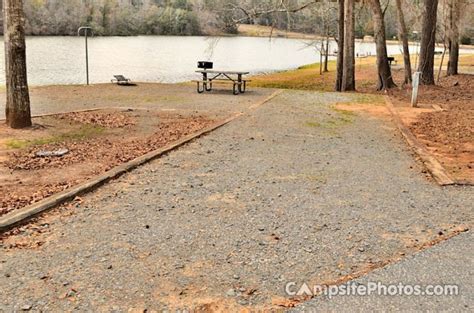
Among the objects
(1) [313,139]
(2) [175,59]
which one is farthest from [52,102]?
(2) [175,59]

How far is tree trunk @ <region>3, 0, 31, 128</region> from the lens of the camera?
298 inches

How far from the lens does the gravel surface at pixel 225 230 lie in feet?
9.97

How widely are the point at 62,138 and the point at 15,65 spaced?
1.35m

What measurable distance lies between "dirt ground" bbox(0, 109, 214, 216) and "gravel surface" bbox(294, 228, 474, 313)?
302 centimetres

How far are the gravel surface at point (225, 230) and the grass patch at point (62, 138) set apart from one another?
2.07 m

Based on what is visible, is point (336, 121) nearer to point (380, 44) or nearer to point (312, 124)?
point (312, 124)

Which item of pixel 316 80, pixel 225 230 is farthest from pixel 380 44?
pixel 225 230

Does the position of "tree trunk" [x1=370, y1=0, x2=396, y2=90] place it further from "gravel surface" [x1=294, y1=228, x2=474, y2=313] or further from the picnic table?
"gravel surface" [x1=294, y1=228, x2=474, y2=313]

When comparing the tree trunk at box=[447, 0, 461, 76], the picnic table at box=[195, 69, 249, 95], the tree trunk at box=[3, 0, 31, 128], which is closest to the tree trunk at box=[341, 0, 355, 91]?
the picnic table at box=[195, 69, 249, 95]

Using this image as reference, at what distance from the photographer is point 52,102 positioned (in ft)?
38.1

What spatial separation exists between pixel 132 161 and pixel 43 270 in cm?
282

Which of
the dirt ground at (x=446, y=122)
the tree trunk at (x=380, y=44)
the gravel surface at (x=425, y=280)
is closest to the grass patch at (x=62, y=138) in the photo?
the dirt ground at (x=446, y=122)

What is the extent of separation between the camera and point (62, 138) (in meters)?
7.57

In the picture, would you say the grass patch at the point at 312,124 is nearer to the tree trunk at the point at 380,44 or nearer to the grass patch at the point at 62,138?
the grass patch at the point at 62,138
